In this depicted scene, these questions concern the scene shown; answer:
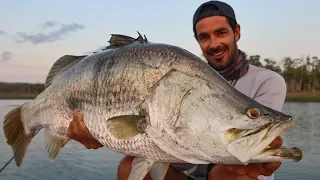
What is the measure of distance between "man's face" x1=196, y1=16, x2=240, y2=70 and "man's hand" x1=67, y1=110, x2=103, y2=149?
4.57ft

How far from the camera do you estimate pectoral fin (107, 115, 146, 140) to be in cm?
294

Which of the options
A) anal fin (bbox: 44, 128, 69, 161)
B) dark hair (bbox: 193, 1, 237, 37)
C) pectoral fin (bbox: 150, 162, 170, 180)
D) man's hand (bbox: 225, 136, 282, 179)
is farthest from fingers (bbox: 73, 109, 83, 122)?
dark hair (bbox: 193, 1, 237, 37)

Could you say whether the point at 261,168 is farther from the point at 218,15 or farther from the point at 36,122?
the point at 36,122

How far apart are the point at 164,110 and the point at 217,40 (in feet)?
5.22

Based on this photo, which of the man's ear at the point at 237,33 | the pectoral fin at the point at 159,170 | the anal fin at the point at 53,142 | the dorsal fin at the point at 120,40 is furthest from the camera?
the man's ear at the point at 237,33

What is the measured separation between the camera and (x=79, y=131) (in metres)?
3.50

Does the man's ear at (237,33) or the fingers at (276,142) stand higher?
the man's ear at (237,33)

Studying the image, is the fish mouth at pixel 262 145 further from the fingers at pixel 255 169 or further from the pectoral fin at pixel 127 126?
the pectoral fin at pixel 127 126

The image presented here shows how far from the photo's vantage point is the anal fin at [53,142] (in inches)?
152

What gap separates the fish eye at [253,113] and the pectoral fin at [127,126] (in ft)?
2.23

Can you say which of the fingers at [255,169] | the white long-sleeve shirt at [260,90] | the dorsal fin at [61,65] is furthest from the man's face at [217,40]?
the fingers at [255,169]

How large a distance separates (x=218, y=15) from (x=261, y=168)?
5.51ft

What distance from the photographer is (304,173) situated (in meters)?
11.8

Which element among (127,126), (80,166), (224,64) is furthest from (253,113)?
(80,166)
